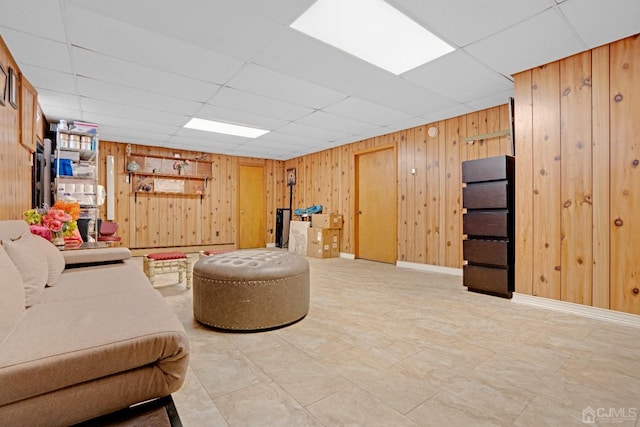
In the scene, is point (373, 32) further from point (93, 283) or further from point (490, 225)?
point (93, 283)

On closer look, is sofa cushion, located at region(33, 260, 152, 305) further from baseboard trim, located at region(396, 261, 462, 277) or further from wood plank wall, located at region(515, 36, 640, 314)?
baseboard trim, located at region(396, 261, 462, 277)

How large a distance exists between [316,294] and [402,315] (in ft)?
3.49

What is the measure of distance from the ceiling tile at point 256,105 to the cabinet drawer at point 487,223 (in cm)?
254

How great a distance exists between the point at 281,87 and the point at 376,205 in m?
3.21

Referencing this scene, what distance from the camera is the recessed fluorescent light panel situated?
16.4 feet

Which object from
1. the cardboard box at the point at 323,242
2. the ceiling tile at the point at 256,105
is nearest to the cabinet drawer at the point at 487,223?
the ceiling tile at the point at 256,105

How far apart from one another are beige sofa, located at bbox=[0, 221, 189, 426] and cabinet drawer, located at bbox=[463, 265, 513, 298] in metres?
3.37

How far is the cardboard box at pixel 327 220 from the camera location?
21.0ft

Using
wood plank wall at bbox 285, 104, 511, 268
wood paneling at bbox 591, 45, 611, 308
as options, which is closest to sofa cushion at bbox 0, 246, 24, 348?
wood paneling at bbox 591, 45, 611, 308

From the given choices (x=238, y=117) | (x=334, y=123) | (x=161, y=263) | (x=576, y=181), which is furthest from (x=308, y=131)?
(x=576, y=181)

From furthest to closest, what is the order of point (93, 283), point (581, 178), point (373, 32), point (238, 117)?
point (238, 117)
point (581, 178)
point (373, 32)
point (93, 283)

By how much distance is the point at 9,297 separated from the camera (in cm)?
124

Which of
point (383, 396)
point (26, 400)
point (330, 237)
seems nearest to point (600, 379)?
point (383, 396)

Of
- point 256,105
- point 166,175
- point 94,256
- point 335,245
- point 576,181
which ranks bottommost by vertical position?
point 335,245
